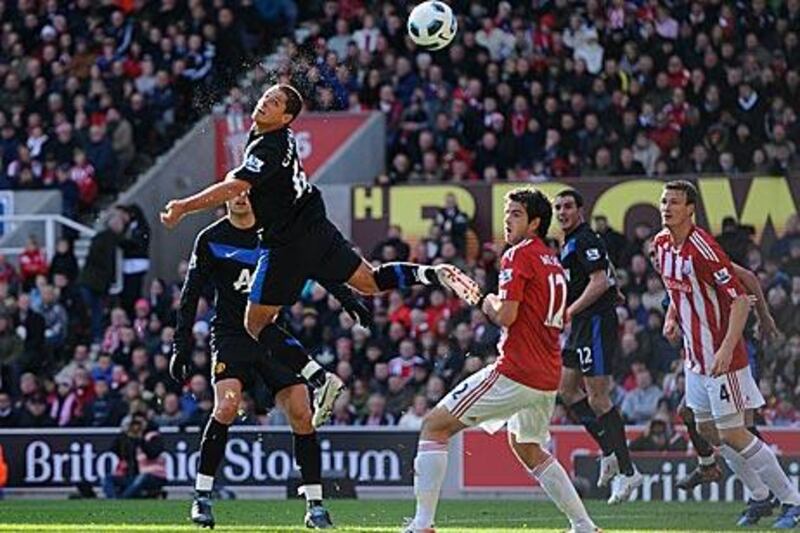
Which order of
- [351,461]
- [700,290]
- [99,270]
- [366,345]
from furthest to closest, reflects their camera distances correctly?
→ [99,270] → [366,345] → [351,461] → [700,290]

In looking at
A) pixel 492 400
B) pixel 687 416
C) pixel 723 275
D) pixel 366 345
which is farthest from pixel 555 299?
pixel 366 345

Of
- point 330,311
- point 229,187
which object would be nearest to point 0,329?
point 330,311

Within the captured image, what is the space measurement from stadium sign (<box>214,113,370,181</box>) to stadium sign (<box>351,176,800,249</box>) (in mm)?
1540

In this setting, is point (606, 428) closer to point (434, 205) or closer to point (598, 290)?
point (598, 290)

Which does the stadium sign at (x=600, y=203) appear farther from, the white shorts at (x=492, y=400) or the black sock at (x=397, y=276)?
the white shorts at (x=492, y=400)

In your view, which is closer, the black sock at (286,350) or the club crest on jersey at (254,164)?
the club crest on jersey at (254,164)

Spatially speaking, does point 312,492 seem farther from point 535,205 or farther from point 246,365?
point 535,205

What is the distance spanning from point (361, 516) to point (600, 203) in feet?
29.2

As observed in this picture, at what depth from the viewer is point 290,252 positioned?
13.7m

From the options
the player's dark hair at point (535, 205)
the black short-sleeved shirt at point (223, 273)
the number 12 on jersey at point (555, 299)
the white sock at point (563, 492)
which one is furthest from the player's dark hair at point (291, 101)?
the white sock at point (563, 492)

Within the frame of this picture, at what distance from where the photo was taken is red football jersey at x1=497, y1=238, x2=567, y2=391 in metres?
11.9

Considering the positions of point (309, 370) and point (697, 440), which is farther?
point (697, 440)

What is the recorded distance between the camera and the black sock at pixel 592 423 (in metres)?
16.9

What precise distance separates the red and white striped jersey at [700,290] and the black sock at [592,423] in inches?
98.1
